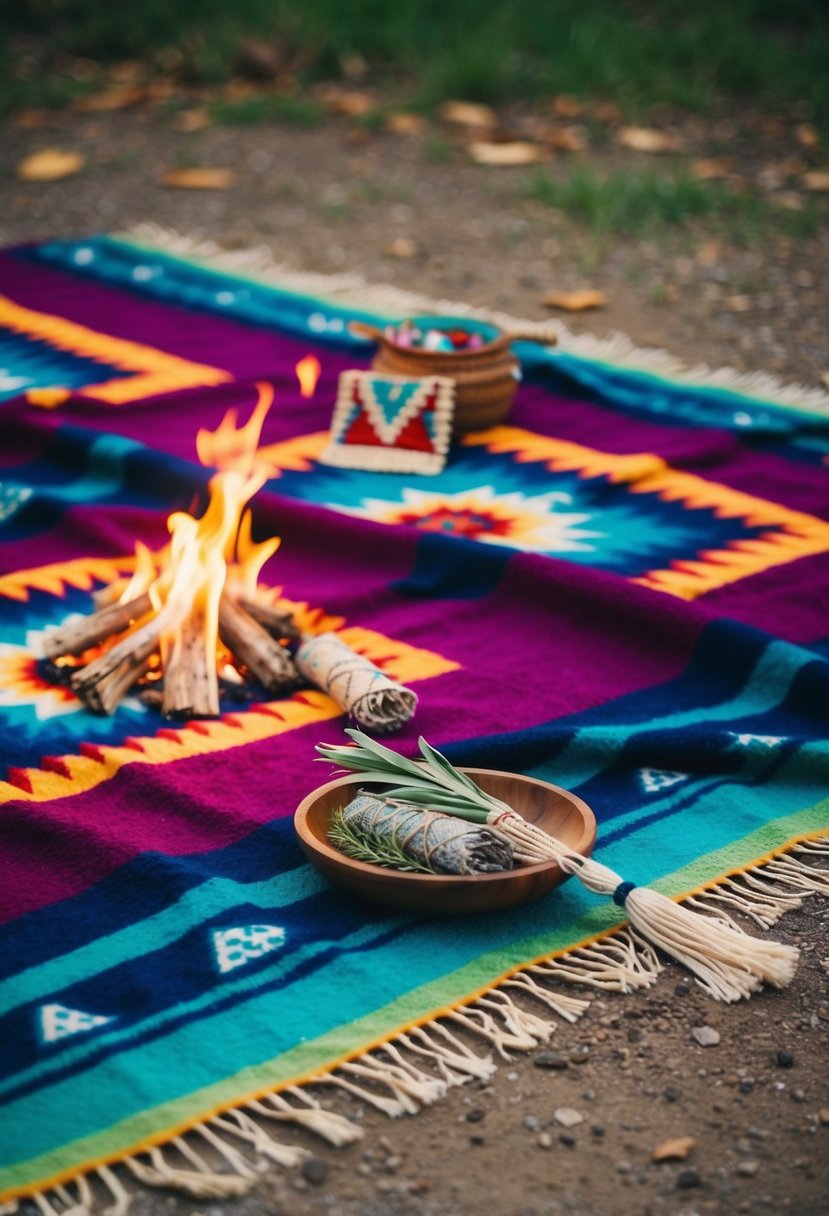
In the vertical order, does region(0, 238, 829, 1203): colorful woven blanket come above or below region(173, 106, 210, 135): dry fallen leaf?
below

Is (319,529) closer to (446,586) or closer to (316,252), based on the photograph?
(446,586)

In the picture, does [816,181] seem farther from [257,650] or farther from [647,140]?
[257,650]

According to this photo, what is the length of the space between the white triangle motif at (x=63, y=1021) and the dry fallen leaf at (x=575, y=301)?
3.30m

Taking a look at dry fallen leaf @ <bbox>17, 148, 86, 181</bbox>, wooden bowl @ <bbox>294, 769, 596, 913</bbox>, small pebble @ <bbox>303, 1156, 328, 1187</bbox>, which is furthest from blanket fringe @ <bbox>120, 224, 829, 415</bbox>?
small pebble @ <bbox>303, 1156, 328, 1187</bbox>

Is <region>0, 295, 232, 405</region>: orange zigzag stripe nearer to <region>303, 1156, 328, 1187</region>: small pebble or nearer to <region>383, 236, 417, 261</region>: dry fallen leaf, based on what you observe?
<region>383, 236, 417, 261</region>: dry fallen leaf

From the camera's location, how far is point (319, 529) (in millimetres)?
3092

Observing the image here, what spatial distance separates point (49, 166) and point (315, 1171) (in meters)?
5.33

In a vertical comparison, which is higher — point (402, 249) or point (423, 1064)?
point (402, 249)

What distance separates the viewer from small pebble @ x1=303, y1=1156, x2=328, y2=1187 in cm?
156

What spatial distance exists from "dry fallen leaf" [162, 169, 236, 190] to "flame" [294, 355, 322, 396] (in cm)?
208

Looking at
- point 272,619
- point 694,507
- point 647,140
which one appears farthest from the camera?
point 647,140

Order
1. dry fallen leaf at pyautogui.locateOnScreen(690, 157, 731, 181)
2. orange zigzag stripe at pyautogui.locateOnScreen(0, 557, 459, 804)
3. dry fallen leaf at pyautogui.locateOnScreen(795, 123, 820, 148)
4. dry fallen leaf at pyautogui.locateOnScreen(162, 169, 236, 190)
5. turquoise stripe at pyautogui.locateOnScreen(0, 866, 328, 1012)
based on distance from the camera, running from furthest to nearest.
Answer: dry fallen leaf at pyautogui.locateOnScreen(795, 123, 820, 148)
dry fallen leaf at pyautogui.locateOnScreen(162, 169, 236, 190)
dry fallen leaf at pyautogui.locateOnScreen(690, 157, 731, 181)
orange zigzag stripe at pyautogui.locateOnScreen(0, 557, 459, 804)
turquoise stripe at pyautogui.locateOnScreen(0, 866, 328, 1012)

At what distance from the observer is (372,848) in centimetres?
197

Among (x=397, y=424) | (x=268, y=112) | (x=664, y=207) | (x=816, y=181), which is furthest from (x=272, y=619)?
(x=268, y=112)
